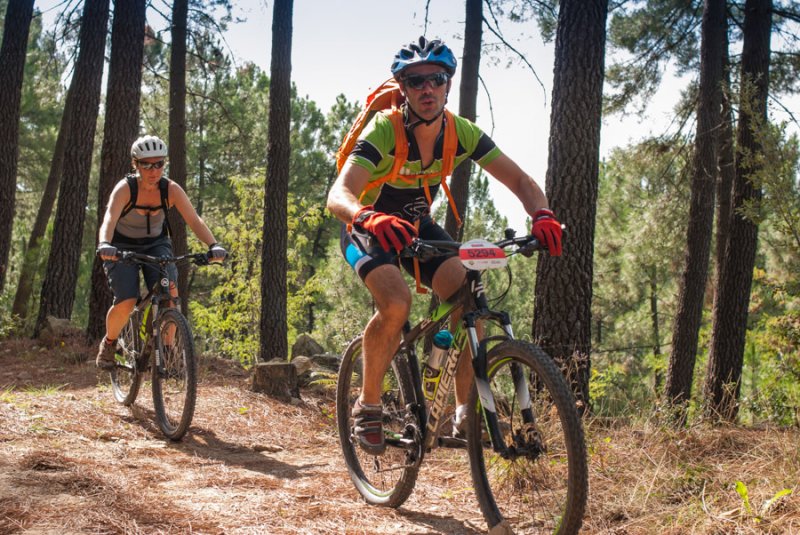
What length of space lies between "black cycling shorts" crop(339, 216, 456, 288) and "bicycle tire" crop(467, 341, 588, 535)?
2.14 ft

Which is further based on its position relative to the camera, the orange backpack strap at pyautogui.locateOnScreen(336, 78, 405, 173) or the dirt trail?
the orange backpack strap at pyautogui.locateOnScreen(336, 78, 405, 173)

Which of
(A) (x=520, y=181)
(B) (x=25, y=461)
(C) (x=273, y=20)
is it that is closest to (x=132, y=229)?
(B) (x=25, y=461)


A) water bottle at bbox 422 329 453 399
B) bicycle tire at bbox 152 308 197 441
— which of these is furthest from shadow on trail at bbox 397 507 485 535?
bicycle tire at bbox 152 308 197 441

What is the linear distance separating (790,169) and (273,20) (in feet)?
23.7

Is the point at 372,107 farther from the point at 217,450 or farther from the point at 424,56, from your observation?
the point at 217,450

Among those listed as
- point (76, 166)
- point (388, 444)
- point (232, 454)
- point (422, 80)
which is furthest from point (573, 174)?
point (76, 166)

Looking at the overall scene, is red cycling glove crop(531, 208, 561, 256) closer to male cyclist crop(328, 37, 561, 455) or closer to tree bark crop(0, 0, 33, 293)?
male cyclist crop(328, 37, 561, 455)

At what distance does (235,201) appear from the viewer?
27.4m

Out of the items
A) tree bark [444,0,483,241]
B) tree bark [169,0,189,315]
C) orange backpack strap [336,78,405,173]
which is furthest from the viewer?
tree bark [169,0,189,315]

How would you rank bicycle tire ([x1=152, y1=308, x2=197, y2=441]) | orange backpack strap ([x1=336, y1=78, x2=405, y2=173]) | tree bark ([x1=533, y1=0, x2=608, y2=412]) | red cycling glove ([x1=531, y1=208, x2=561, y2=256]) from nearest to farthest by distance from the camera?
1. red cycling glove ([x1=531, y1=208, x2=561, y2=256])
2. orange backpack strap ([x1=336, y1=78, x2=405, y2=173])
3. bicycle tire ([x1=152, y1=308, x2=197, y2=441])
4. tree bark ([x1=533, y1=0, x2=608, y2=412])

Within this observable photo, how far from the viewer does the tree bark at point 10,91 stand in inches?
475

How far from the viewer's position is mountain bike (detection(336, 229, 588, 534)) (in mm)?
2877

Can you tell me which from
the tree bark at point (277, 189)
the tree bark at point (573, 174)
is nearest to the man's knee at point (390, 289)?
the tree bark at point (573, 174)

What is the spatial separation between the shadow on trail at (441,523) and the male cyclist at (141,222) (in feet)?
9.08
